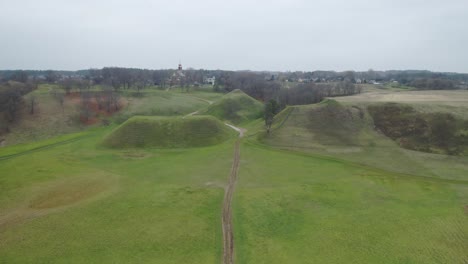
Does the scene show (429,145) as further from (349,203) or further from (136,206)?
(136,206)

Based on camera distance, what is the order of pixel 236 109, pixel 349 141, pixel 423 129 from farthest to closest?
1. pixel 236 109
2. pixel 423 129
3. pixel 349 141

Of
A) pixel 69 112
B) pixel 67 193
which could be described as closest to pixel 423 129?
pixel 67 193

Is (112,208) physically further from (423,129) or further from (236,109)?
(236,109)

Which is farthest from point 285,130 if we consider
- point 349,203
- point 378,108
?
point 349,203

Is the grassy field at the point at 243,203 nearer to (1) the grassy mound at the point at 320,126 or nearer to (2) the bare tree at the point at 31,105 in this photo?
(1) the grassy mound at the point at 320,126

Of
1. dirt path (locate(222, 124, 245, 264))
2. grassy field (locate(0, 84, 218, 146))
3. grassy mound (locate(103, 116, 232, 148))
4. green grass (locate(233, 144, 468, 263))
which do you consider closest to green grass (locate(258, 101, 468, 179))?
green grass (locate(233, 144, 468, 263))

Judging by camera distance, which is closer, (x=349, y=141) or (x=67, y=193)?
(x=67, y=193)
